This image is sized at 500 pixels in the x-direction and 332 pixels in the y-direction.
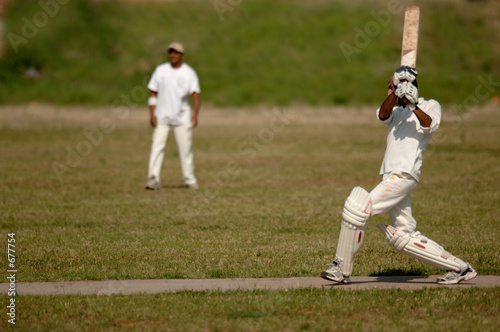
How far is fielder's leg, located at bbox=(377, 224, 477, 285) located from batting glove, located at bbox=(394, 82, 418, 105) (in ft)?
3.94

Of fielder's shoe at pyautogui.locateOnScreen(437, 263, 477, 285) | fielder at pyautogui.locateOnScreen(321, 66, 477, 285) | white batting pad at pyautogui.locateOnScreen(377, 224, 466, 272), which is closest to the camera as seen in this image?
fielder at pyautogui.locateOnScreen(321, 66, 477, 285)

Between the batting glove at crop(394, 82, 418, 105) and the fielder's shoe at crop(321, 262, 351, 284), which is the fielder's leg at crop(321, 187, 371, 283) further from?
the batting glove at crop(394, 82, 418, 105)

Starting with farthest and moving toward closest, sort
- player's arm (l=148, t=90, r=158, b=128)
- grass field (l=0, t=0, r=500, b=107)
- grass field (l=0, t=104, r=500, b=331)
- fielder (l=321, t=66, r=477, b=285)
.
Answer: grass field (l=0, t=0, r=500, b=107) → player's arm (l=148, t=90, r=158, b=128) → fielder (l=321, t=66, r=477, b=285) → grass field (l=0, t=104, r=500, b=331)

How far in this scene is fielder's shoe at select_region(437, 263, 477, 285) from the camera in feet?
21.2

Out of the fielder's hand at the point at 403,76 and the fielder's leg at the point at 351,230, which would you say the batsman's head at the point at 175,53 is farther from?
the fielder's leg at the point at 351,230

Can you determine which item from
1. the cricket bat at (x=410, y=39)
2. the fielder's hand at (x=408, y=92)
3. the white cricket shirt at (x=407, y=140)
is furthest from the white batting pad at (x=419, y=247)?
the cricket bat at (x=410, y=39)

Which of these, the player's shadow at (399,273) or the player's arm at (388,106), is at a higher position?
the player's arm at (388,106)

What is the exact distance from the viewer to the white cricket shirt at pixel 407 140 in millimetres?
6387

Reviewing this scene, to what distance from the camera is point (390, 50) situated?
40250 millimetres

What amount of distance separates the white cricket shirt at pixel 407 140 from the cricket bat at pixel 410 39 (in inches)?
17.7

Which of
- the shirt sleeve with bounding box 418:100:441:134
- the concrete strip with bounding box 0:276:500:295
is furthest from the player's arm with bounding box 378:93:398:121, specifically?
the concrete strip with bounding box 0:276:500:295

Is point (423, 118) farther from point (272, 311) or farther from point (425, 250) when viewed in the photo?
point (272, 311)

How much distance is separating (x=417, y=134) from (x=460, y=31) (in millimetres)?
39671

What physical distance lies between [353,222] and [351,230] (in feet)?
0.30
